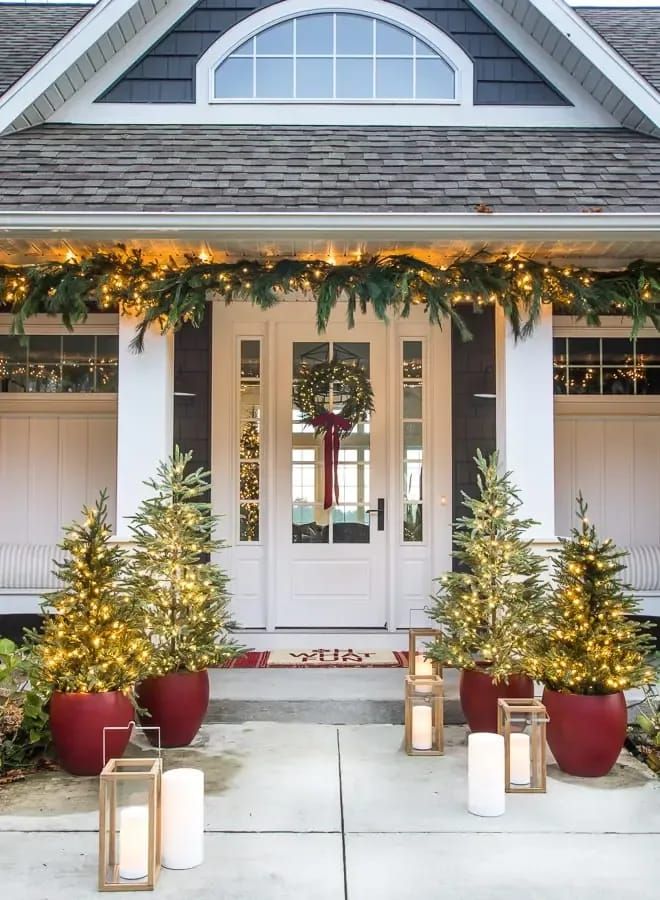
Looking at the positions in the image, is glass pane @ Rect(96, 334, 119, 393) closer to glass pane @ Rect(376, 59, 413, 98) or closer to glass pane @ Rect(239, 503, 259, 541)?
glass pane @ Rect(239, 503, 259, 541)

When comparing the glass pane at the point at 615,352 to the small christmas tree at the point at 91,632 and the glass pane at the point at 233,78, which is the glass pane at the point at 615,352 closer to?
the glass pane at the point at 233,78

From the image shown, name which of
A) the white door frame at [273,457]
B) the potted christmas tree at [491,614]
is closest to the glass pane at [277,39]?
the white door frame at [273,457]

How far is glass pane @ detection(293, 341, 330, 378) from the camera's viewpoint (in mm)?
6230

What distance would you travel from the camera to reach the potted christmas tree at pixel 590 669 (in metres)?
3.85

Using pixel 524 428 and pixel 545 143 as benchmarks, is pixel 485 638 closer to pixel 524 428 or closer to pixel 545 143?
pixel 524 428

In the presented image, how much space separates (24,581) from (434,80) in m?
4.83

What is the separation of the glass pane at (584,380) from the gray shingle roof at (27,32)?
4998 millimetres

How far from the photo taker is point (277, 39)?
6.07 metres

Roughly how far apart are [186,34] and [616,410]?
4331mm

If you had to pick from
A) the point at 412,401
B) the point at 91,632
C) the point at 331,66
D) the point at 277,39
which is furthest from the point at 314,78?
the point at 91,632

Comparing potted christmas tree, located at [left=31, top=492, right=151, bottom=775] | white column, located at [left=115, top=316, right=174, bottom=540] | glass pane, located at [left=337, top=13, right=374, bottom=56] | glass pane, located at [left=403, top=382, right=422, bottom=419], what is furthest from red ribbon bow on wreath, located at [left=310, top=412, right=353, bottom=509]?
glass pane, located at [left=337, top=13, right=374, bottom=56]

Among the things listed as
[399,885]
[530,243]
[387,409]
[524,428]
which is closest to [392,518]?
[387,409]

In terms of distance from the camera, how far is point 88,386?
6.35 meters

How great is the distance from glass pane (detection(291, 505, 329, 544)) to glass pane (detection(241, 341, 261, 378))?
1086mm
